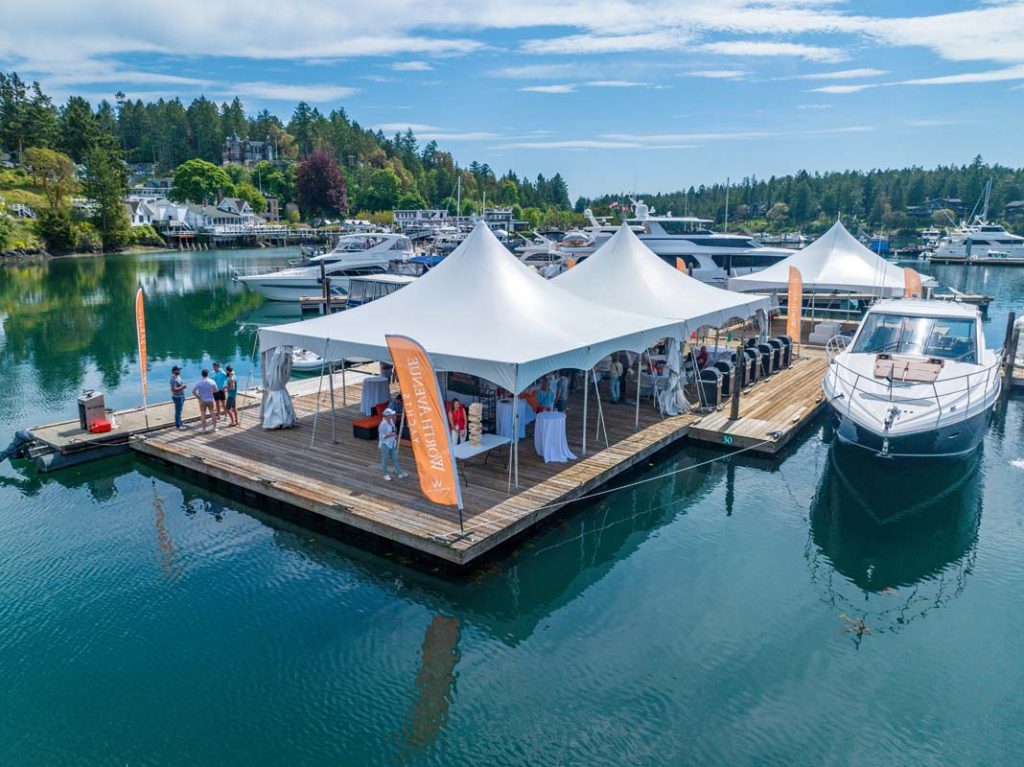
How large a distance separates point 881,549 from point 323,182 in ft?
350

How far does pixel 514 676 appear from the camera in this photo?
305 inches

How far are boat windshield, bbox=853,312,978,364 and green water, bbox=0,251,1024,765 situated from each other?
2.45 metres

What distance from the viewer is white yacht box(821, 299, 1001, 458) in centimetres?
1200

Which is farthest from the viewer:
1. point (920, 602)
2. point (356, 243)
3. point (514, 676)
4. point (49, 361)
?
point (356, 243)

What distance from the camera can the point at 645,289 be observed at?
59.9 ft

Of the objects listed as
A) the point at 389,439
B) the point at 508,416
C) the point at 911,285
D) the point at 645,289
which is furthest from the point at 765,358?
the point at 389,439

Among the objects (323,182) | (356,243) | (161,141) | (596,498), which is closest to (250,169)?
(161,141)

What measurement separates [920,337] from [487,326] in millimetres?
9439

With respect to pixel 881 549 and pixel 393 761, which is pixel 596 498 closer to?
pixel 881 549

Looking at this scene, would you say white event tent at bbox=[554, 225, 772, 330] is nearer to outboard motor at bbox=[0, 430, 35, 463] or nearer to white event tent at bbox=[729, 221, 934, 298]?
white event tent at bbox=[729, 221, 934, 298]

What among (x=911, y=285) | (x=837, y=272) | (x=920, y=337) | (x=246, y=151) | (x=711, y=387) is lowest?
(x=711, y=387)

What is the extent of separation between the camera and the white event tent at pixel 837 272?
25.8 meters

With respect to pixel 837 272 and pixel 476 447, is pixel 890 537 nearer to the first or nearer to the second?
pixel 476 447

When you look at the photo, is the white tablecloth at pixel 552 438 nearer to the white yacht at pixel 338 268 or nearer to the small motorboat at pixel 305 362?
the small motorboat at pixel 305 362
